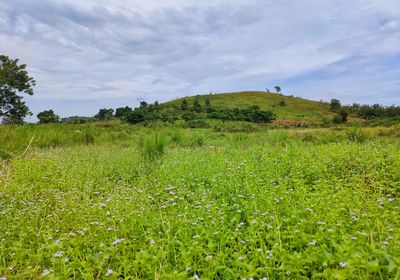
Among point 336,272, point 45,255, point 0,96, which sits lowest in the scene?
point 45,255

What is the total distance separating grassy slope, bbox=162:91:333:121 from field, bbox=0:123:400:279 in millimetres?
36524

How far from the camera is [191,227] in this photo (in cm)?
317

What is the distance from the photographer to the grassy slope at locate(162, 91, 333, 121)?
43.7m

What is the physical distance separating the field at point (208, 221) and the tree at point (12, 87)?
21398mm

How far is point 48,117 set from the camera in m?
28.7

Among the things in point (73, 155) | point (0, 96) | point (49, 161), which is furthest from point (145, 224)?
point (0, 96)

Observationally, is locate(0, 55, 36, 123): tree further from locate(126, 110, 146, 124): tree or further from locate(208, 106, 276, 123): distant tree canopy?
locate(208, 106, 276, 123): distant tree canopy

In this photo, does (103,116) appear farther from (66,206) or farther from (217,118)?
(66,206)

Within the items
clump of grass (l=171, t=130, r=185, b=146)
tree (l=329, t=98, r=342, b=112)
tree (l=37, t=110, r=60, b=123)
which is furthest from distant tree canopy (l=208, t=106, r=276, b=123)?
clump of grass (l=171, t=130, r=185, b=146)

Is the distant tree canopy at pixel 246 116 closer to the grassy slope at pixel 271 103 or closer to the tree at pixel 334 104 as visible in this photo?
the grassy slope at pixel 271 103

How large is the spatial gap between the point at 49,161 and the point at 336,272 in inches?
286

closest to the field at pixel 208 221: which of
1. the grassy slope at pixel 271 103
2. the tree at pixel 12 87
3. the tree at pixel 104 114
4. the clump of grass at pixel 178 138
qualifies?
the clump of grass at pixel 178 138

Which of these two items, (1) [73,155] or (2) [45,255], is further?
(1) [73,155]

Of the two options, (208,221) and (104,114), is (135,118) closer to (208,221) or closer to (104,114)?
(104,114)
